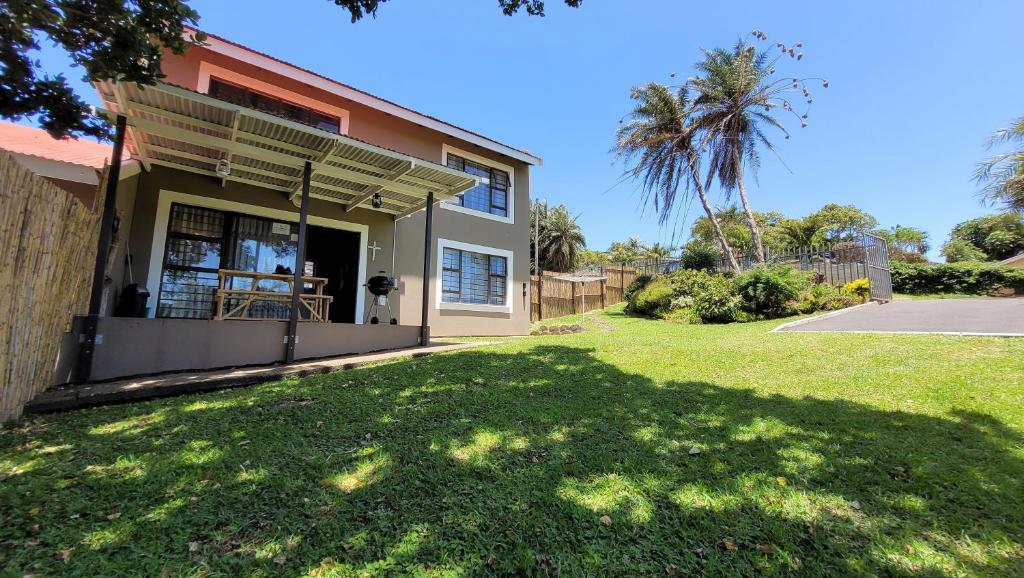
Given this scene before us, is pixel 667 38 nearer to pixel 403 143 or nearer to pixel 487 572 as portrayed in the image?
pixel 403 143

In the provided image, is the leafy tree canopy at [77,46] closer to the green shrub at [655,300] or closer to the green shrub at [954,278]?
the green shrub at [655,300]

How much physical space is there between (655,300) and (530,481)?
13.1 meters

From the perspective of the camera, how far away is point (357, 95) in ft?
29.8

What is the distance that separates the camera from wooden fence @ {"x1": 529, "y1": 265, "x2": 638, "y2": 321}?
16047mm

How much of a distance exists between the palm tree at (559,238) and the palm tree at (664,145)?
16.6 m

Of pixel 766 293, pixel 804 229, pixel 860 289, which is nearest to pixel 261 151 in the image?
pixel 766 293

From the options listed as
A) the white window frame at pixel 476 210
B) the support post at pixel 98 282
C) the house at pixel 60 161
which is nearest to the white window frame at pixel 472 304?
the white window frame at pixel 476 210

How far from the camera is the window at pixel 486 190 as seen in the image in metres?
11.2

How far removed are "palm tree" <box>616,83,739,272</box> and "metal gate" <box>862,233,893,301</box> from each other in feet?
14.0

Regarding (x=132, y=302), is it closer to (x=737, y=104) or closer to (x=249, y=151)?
(x=249, y=151)

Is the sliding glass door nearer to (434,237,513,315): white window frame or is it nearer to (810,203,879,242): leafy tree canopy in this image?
(434,237,513,315): white window frame

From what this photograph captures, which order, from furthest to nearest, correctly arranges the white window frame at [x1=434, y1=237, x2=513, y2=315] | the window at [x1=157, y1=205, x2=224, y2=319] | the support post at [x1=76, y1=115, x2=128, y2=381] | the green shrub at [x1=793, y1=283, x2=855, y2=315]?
the green shrub at [x1=793, y1=283, x2=855, y2=315] < the white window frame at [x1=434, y1=237, x2=513, y2=315] < the window at [x1=157, y1=205, x2=224, y2=319] < the support post at [x1=76, y1=115, x2=128, y2=381]

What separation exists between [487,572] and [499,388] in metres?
2.79

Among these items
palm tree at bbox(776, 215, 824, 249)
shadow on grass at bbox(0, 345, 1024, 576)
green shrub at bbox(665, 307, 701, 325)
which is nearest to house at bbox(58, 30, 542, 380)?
shadow on grass at bbox(0, 345, 1024, 576)
